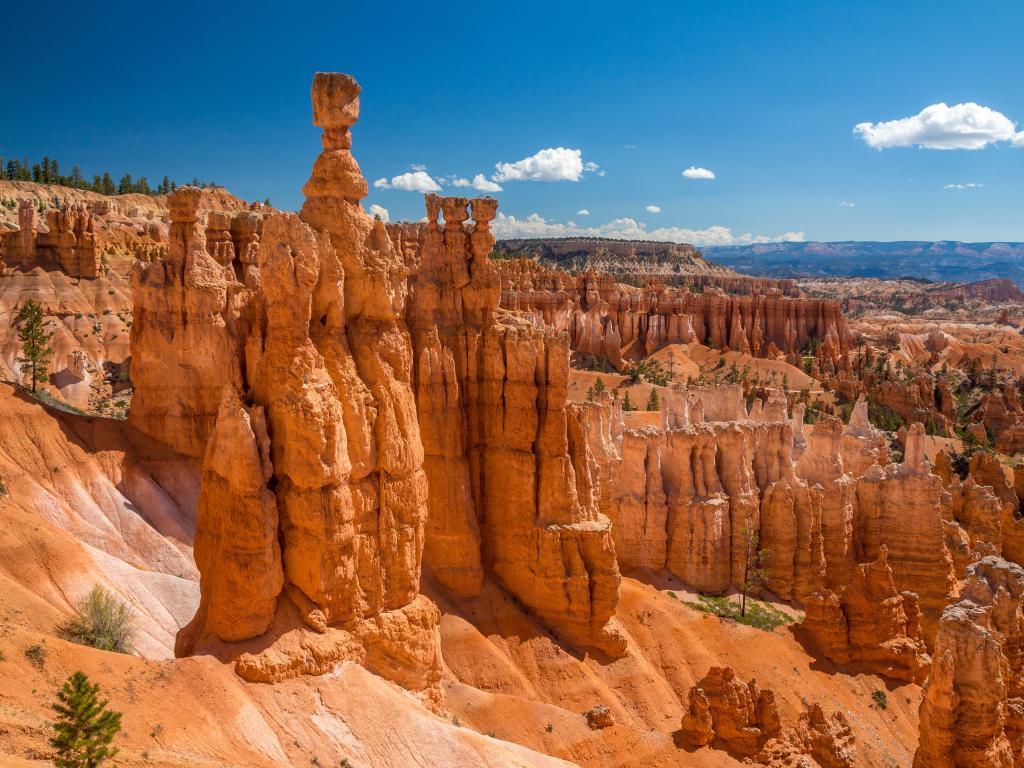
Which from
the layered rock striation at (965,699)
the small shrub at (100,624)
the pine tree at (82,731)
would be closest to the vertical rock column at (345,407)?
the pine tree at (82,731)

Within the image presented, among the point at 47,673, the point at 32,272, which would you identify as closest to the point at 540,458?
the point at 47,673

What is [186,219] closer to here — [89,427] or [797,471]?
[89,427]

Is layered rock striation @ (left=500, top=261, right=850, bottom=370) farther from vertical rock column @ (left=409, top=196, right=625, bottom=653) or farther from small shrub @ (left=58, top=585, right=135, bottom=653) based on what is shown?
small shrub @ (left=58, top=585, right=135, bottom=653)

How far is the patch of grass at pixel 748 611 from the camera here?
28.0m

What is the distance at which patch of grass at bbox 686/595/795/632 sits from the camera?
28031 mm

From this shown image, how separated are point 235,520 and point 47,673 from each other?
3.60 metres

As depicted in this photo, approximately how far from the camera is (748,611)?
29.2 meters

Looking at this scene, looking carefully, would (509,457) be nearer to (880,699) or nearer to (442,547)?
(442,547)

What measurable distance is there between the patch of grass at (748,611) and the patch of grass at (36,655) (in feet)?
70.9

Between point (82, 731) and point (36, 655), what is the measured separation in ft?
10.9

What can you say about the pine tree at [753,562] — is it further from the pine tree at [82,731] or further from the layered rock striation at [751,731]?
the pine tree at [82,731]

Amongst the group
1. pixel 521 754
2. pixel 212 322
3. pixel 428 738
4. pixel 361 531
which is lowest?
pixel 521 754

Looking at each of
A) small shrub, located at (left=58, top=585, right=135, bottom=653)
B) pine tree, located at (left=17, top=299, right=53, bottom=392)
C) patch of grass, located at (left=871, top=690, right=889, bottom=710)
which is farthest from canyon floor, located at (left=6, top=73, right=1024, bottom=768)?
pine tree, located at (left=17, top=299, right=53, bottom=392)

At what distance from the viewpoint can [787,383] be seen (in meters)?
85.6
